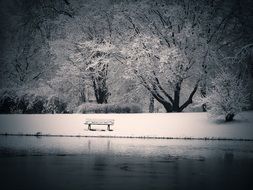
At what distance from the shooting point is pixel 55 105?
39156 millimetres

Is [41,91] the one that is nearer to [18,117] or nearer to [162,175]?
[18,117]

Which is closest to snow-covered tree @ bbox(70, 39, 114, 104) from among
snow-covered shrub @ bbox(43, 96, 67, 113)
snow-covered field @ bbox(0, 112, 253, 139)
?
snow-covered shrub @ bbox(43, 96, 67, 113)

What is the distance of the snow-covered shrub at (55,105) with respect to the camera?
3878 centimetres

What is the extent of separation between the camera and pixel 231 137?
28594mm

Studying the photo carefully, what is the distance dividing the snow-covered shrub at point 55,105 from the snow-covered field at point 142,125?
333 centimetres

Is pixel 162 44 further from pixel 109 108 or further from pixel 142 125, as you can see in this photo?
pixel 142 125

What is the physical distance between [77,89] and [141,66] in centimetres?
784

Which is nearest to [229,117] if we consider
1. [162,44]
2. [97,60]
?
[162,44]

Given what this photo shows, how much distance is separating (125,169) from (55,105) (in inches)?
→ 1012

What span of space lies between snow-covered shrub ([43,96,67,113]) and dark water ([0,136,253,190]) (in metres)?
19.0

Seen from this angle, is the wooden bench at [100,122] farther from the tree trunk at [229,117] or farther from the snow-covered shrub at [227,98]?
the tree trunk at [229,117]

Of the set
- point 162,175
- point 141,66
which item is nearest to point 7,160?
point 162,175

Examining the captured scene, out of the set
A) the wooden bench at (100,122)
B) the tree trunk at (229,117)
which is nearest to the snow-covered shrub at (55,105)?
the wooden bench at (100,122)

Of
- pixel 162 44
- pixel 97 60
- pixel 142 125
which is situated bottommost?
pixel 142 125
